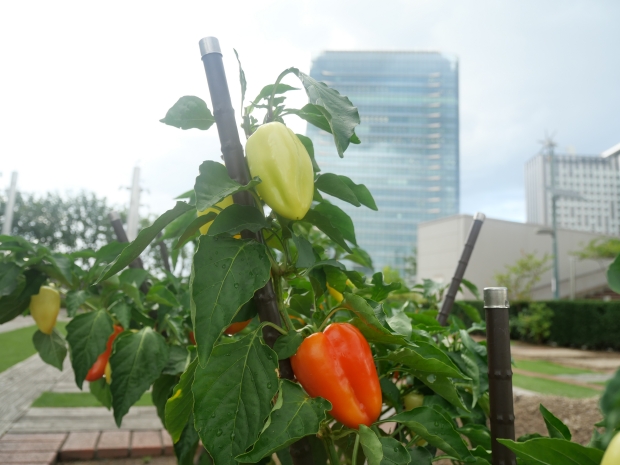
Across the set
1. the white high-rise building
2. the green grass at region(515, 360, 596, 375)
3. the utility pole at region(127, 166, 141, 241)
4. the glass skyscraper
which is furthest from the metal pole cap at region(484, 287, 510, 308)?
the glass skyscraper

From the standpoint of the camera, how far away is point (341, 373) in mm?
581

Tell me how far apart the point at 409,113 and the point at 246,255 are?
268ft

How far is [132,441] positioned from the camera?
313 cm

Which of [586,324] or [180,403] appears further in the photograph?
[586,324]

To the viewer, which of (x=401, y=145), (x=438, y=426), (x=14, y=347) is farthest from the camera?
(x=401, y=145)

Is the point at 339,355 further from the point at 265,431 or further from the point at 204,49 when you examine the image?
the point at 204,49

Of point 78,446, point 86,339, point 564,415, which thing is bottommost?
point 564,415

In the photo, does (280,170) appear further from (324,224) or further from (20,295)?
(20,295)

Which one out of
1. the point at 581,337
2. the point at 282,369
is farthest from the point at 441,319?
the point at 581,337

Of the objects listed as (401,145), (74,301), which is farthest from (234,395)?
(401,145)

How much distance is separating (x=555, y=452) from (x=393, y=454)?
0.21 metres

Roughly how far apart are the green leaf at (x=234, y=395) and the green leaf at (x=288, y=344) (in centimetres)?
3

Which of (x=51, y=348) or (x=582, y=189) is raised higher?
(x=51, y=348)

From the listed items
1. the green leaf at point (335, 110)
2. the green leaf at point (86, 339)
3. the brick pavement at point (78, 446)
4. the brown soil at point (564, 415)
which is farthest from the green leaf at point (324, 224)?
the brown soil at point (564, 415)
